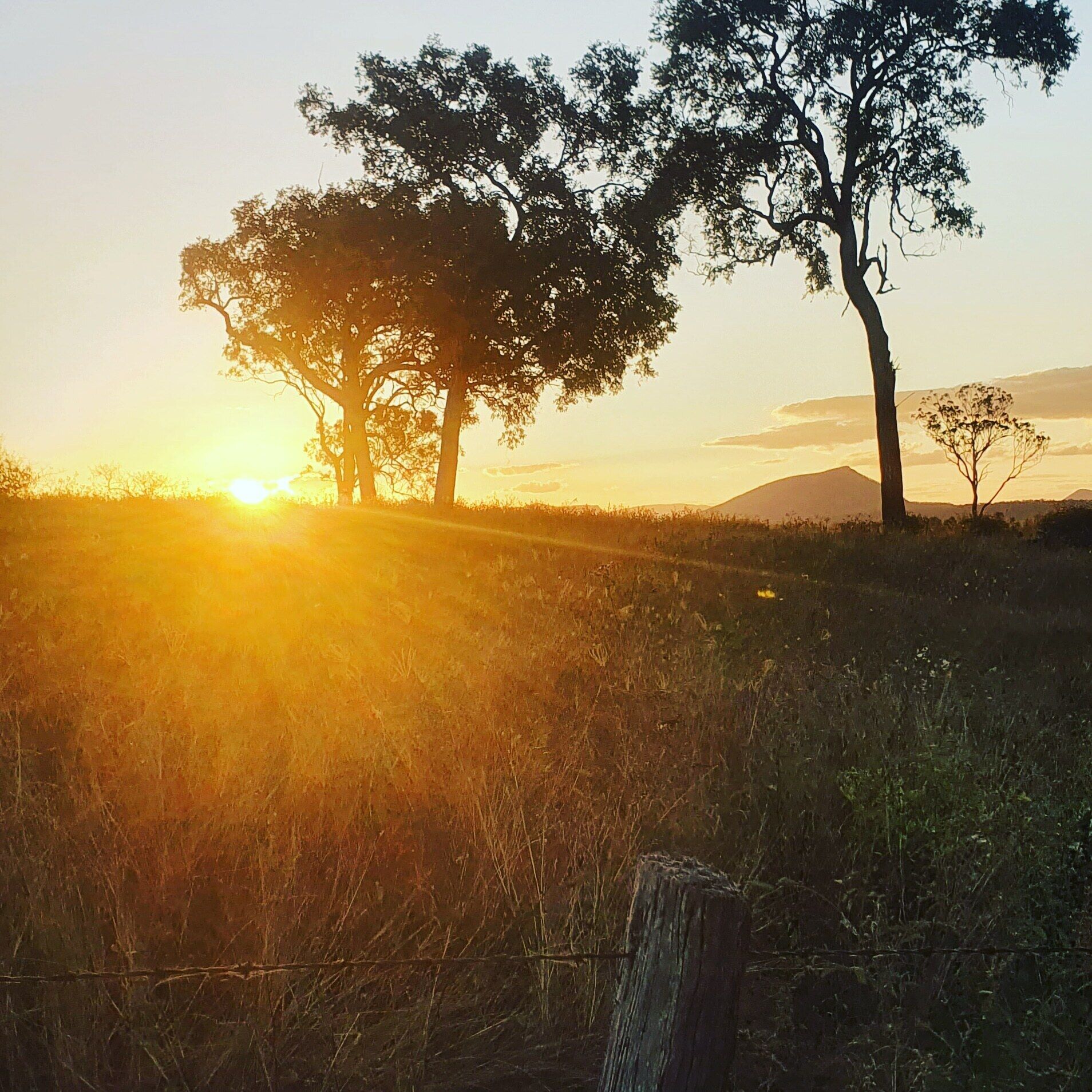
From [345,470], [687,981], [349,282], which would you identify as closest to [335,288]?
[349,282]

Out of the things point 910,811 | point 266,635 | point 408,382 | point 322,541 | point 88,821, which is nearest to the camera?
point 88,821

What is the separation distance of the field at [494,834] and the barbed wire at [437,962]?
6 cm

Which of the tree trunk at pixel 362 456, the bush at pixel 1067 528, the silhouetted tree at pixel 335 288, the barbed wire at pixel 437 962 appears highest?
the silhouetted tree at pixel 335 288

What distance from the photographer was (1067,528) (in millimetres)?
18391

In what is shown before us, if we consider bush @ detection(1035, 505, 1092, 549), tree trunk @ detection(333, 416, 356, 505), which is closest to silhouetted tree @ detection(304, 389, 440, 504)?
tree trunk @ detection(333, 416, 356, 505)

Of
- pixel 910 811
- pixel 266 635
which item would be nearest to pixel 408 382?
pixel 266 635

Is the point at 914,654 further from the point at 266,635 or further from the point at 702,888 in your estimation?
the point at 702,888

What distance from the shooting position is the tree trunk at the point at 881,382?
21.5m

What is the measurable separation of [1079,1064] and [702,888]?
2271 millimetres

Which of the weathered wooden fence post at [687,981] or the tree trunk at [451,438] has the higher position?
the tree trunk at [451,438]

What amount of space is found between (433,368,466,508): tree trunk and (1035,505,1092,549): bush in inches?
510

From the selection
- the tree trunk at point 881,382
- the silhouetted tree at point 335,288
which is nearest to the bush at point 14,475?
the silhouetted tree at point 335,288

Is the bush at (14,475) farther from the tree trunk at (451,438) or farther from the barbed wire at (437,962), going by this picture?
the barbed wire at (437,962)

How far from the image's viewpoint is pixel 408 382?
28031mm
